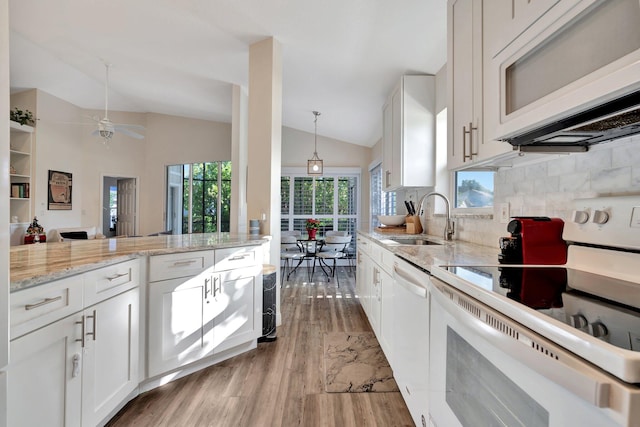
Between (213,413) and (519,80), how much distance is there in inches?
83.1

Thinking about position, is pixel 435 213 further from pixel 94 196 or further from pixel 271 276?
pixel 94 196

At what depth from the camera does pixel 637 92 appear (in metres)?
0.72

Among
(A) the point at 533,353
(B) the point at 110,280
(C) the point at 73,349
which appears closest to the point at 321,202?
(B) the point at 110,280

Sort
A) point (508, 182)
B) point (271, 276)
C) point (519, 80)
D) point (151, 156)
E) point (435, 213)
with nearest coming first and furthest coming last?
1. point (519, 80)
2. point (508, 182)
3. point (271, 276)
4. point (435, 213)
5. point (151, 156)

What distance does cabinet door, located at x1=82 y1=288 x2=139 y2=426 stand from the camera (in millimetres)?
1363

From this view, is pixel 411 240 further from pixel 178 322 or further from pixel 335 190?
pixel 335 190

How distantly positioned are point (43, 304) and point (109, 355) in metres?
0.50

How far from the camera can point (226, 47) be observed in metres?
3.36

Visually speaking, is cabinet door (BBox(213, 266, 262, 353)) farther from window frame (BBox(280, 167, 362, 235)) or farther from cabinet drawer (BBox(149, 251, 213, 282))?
window frame (BBox(280, 167, 362, 235))

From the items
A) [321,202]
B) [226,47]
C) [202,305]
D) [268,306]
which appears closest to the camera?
A: [202,305]

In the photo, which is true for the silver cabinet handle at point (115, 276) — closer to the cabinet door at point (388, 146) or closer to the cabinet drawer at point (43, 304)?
the cabinet drawer at point (43, 304)

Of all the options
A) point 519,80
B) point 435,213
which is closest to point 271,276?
point 435,213

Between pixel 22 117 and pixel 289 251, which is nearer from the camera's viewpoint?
pixel 22 117

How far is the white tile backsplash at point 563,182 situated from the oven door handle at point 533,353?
70cm
